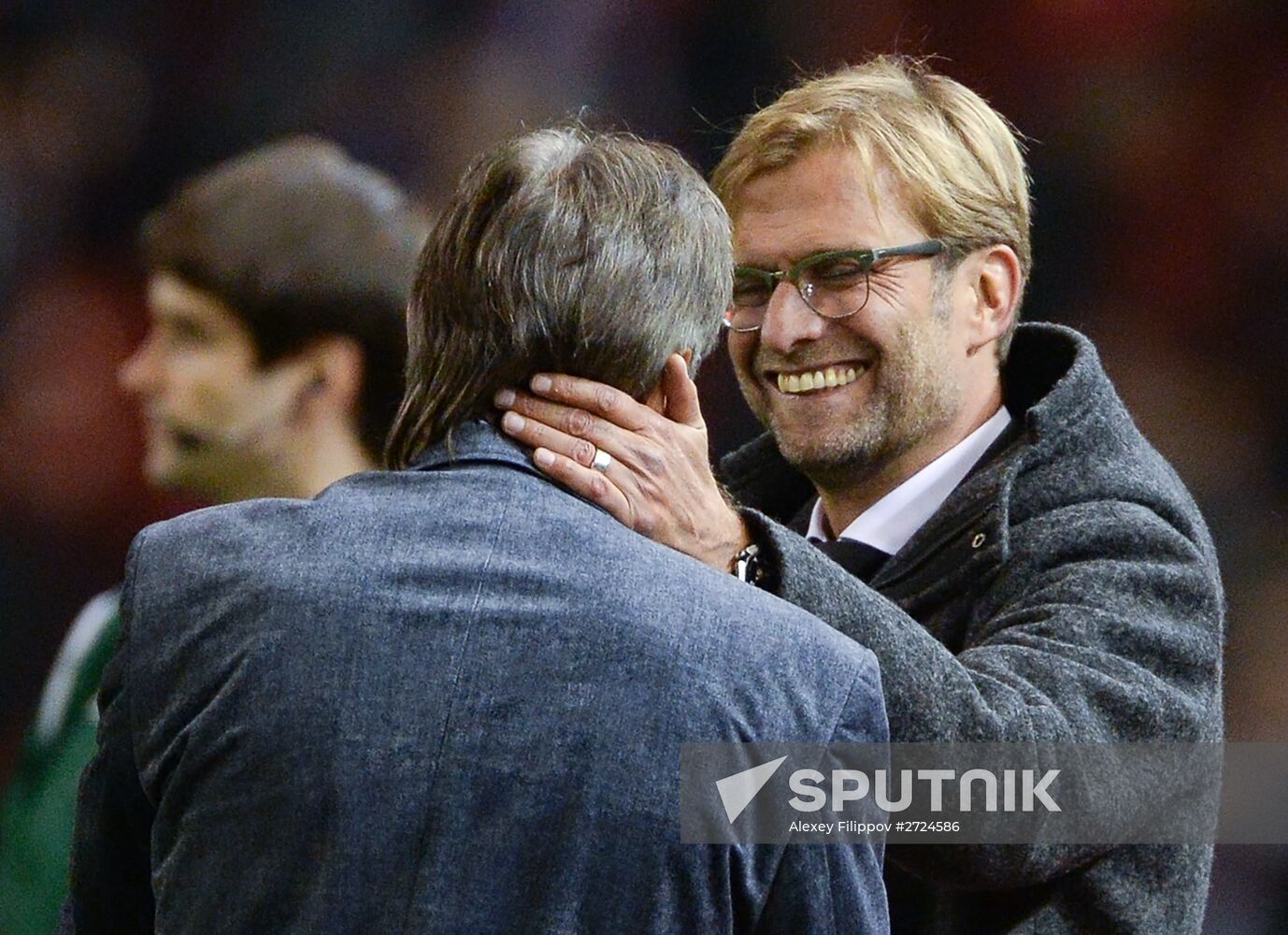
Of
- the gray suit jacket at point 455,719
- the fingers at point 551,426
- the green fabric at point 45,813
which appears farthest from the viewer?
the green fabric at point 45,813

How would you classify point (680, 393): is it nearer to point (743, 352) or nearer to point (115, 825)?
point (115, 825)

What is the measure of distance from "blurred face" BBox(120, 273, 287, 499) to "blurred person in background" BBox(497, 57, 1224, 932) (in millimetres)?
709

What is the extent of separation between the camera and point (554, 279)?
1196 mm

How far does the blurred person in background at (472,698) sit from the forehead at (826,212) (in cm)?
88

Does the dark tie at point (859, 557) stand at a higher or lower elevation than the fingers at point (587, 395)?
lower

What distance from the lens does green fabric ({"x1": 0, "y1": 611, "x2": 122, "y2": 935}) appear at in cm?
225

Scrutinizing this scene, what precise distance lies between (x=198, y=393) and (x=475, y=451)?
1.32 m

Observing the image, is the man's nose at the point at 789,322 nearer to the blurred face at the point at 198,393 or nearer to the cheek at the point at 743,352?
the cheek at the point at 743,352

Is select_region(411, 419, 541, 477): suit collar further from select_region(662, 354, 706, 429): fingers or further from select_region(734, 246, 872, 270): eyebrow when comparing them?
select_region(734, 246, 872, 270): eyebrow

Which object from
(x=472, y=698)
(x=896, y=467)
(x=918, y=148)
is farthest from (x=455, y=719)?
(x=918, y=148)

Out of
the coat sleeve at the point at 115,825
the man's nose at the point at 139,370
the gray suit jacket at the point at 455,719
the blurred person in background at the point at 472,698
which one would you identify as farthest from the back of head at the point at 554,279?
the man's nose at the point at 139,370

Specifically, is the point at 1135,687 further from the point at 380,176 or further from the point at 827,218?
the point at 380,176

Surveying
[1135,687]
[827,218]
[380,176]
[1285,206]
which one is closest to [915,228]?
[827,218]

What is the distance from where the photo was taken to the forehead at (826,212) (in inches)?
80.8
